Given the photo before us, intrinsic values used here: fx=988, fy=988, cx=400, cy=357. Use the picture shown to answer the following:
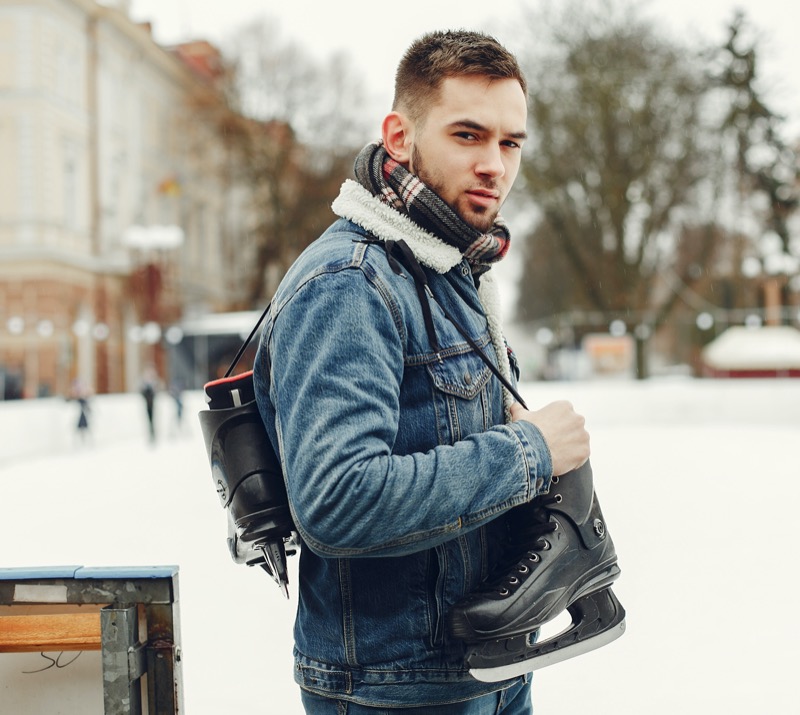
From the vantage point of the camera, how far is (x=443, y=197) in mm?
1516

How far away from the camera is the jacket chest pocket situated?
56.4 inches

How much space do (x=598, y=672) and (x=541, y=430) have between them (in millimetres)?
2841

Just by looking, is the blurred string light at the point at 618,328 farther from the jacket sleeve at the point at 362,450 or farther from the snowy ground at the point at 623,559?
the jacket sleeve at the point at 362,450

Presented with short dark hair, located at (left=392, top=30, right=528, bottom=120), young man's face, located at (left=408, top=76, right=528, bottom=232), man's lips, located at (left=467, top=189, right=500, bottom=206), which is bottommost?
man's lips, located at (left=467, top=189, right=500, bottom=206)

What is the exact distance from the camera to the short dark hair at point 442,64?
1480mm

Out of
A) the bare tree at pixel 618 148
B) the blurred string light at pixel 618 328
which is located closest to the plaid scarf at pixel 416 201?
the bare tree at pixel 618 148

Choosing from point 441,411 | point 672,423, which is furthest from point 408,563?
point 672,423

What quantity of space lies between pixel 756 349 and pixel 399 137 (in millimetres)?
23094

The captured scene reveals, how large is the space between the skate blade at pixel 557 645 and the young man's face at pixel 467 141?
2.03 ft

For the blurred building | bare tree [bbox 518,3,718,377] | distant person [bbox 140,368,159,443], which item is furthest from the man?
bare tree [bbox 518,3,718,377]

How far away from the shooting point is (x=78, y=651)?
1501 mm

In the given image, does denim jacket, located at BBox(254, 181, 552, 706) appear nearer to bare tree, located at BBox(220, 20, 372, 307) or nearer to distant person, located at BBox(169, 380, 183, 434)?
distant person, located at BBox(169, 380, 183, 434)

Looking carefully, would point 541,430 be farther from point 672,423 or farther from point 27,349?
point 27,349

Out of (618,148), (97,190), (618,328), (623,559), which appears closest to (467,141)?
(623,559)
